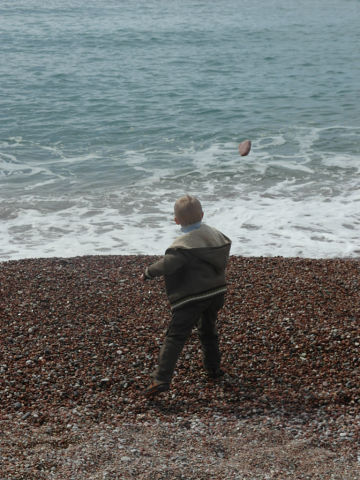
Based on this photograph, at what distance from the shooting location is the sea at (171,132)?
1102cm

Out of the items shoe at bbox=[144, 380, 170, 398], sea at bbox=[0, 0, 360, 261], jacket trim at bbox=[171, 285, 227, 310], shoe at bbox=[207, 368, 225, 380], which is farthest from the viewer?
sea at bbox=[0, 0, 360, 261]

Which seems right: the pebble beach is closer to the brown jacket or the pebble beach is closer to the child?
the child

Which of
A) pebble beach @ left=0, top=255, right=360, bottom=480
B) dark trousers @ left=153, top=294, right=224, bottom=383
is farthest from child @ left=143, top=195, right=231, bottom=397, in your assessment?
pebble beach @ left=0, top=255, right=360, bottom=480

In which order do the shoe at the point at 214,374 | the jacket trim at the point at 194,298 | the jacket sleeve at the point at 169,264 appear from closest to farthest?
1. the jacket sleeve at the point at 169,264
2. the jacket trim at the point at 194,298
3. the shoe at the point at 214,374

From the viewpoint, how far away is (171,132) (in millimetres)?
19422

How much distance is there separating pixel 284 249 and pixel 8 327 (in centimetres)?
517

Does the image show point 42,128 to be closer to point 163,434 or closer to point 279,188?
point 279,188

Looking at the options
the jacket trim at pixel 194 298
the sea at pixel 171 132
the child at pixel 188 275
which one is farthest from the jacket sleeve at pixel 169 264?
the sea at pixel 171 132

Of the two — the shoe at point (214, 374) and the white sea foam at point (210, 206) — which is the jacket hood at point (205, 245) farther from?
the white sea foam at point (210, 206)

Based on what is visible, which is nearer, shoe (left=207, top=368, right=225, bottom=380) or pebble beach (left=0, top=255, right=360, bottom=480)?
pebble beach (left=0, top=255, right=360, bottom=480)

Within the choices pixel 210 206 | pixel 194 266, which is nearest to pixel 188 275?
pixel 194 266

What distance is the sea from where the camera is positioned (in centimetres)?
1102

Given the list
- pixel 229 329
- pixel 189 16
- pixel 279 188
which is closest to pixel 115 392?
pixel 229 329

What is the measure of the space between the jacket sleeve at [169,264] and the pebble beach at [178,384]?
3.63ft
